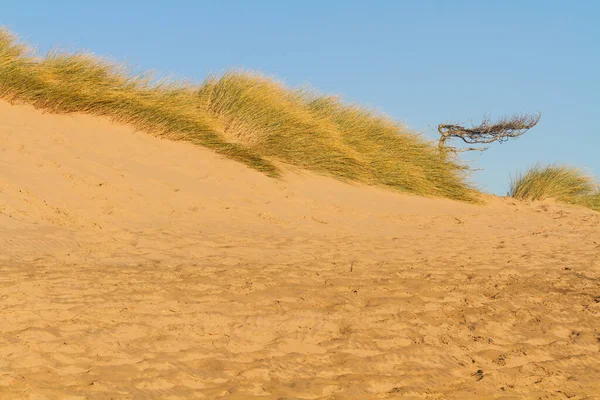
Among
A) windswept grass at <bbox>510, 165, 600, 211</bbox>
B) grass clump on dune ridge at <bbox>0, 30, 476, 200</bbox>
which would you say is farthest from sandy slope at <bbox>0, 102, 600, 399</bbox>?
windswept grass at <bbox>510, 165, 600, 211</bbox>

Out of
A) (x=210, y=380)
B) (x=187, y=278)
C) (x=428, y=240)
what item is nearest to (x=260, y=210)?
(x=428, y=240)

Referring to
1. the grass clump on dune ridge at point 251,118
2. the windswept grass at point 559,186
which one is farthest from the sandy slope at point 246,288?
the windswept grass at point 559,186

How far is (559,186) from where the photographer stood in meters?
16.0

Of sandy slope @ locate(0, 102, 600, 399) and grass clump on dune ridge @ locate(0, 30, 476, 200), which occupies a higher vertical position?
grass clump on dune ridge @ locate(0, 30, 476, 200)

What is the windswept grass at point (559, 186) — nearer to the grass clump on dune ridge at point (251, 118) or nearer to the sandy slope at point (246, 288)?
the grass clump on dune ridge at point (251, 118)

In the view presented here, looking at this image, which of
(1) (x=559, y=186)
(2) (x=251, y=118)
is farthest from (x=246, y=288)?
(1) (x=559, y=186)

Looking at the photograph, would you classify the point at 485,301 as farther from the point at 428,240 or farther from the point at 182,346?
the point at 428,240

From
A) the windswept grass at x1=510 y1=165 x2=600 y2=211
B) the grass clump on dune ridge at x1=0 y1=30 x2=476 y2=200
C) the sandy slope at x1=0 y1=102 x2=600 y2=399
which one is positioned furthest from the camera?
the windswept grass at x1=510 y1=165 x2=600 y2=211

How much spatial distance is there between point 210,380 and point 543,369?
203 cm

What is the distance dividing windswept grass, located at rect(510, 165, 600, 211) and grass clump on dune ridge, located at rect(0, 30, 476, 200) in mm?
2122

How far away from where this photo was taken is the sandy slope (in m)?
Answer: 4.30

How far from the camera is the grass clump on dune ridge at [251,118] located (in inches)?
430

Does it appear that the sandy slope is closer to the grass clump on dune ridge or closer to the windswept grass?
the grass clump on dune ridge

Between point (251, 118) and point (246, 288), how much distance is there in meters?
6.83
